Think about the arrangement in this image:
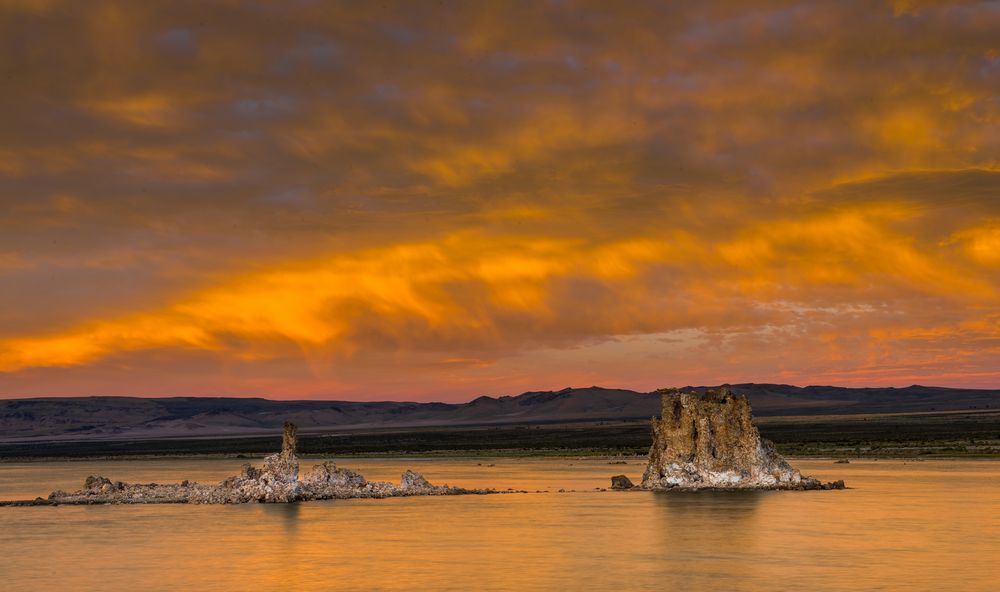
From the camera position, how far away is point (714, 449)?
214ft

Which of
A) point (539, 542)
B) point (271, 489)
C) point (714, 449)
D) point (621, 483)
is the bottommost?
point (539, 542)

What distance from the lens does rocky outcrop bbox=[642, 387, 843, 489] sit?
6412cm

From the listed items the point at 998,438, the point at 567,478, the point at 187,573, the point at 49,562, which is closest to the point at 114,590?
the point at 187,573

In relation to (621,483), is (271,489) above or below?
above

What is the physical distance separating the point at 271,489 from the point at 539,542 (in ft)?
81.4

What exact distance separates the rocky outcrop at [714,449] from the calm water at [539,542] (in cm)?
198

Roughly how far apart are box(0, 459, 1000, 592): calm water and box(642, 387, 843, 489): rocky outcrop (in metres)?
1.98

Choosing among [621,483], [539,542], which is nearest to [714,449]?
[621,483]

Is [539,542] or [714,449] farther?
[714,449]

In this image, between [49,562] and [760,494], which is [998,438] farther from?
[49,562]

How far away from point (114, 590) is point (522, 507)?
27740mm

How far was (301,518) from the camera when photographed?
186 ft

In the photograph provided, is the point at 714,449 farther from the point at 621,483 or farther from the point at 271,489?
the point at 271,489

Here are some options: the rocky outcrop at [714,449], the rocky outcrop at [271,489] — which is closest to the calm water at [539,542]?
the rocky outcrop at [271,489]
